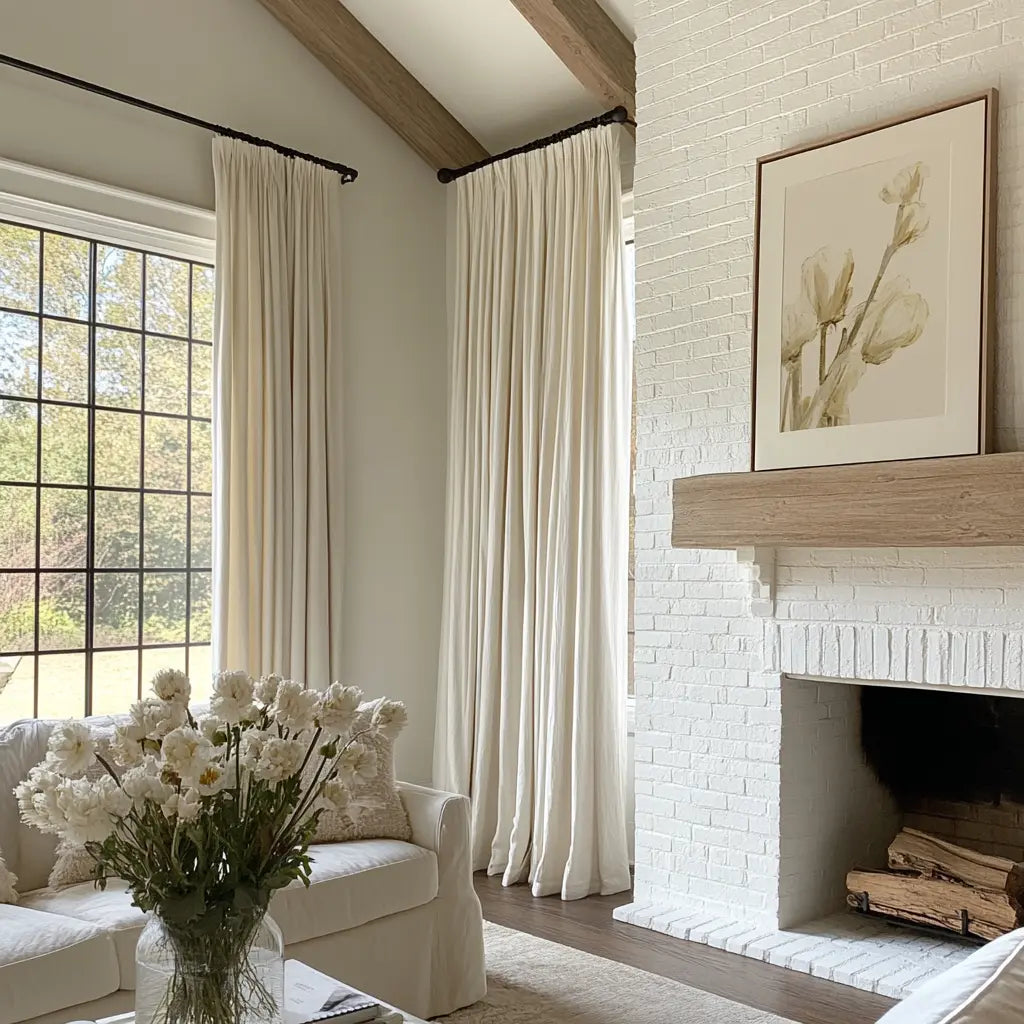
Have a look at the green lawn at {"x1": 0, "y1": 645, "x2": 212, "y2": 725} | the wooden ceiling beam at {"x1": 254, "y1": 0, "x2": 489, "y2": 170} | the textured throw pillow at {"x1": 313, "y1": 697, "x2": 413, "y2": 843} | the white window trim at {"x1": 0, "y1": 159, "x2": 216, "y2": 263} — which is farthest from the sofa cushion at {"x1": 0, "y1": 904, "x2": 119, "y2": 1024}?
the wooden ceiling beam at {"x1": 254, "y1": 0, "x2": 489, "y2": 170}

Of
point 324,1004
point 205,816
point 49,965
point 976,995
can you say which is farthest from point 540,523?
point 976,995

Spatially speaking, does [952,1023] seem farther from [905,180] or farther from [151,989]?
[905,180]

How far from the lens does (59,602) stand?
14.4ft

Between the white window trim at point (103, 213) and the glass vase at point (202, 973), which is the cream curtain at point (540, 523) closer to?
the white window trim at point (103, 213)

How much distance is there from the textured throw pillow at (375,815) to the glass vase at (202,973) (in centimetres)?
145

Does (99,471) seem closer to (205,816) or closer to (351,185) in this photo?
(351,185)

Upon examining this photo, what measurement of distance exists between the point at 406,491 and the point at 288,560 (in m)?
0.83

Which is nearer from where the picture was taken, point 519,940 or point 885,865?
point 519,940

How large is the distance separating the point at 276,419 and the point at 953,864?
2.96m

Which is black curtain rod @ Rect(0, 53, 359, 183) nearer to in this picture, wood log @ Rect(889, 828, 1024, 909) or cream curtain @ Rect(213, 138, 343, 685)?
cream curtain @ Rect(213, 138, 343, 685)

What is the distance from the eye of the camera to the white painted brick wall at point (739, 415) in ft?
11.4

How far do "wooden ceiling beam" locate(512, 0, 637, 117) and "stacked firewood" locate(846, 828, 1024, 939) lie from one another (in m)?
2.95

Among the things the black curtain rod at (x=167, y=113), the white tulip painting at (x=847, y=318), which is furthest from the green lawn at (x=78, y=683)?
the white tulip painting at (x=847, y=318)

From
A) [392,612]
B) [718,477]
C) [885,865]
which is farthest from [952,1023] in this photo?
[392,612]
